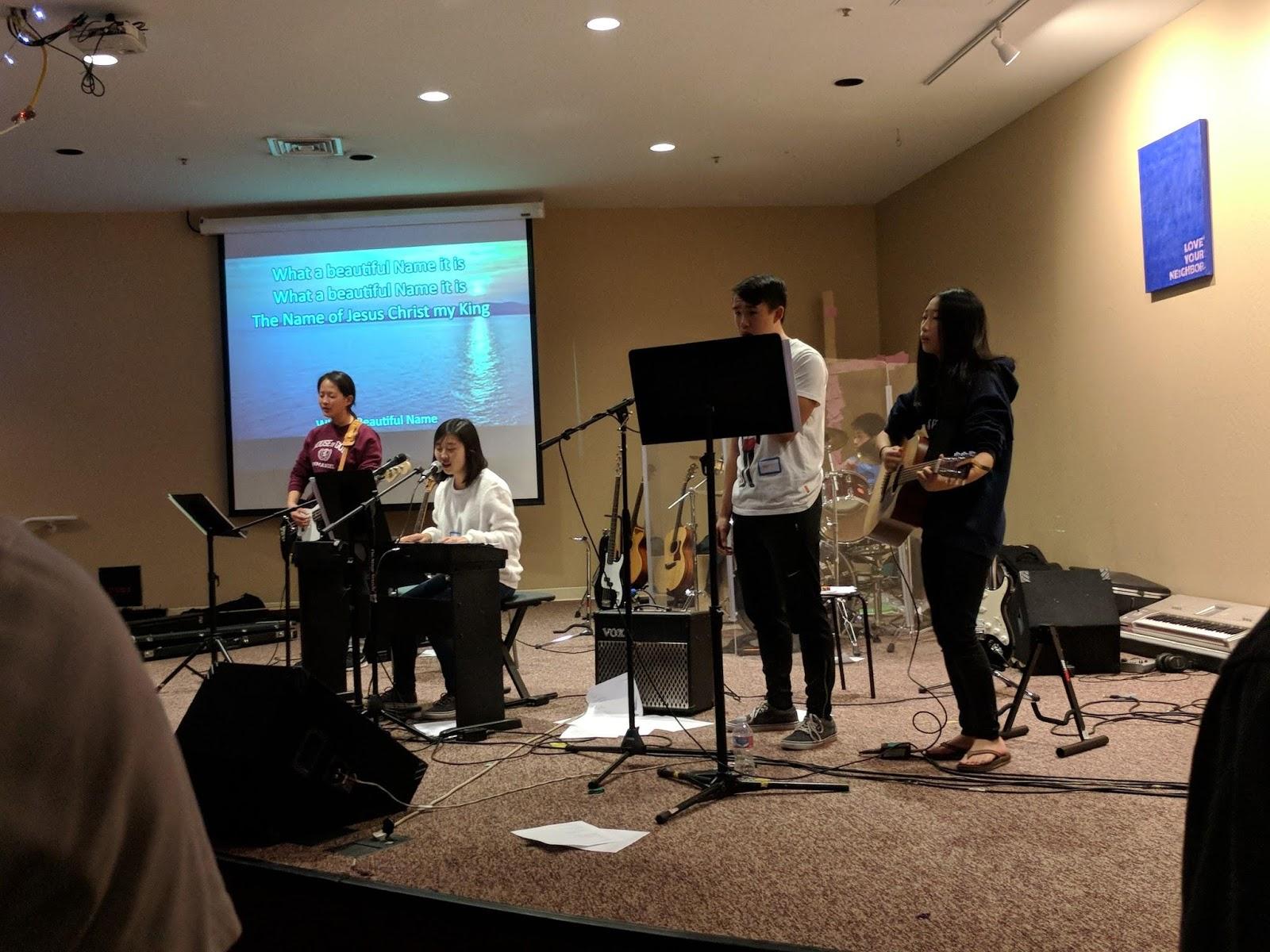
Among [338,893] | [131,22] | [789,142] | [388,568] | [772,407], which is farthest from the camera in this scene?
[789,142]

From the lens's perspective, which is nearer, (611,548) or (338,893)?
(338,893)

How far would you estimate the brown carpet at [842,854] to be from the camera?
2.31 meters

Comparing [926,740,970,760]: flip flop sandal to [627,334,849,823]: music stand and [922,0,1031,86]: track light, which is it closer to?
[627,334,849,823]: music stand

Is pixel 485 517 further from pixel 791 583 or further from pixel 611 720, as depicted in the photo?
pixel 791 583

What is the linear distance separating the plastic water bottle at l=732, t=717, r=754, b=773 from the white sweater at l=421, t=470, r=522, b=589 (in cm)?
130

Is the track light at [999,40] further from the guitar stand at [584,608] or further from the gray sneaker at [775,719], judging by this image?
the guitar stand at [584,608]

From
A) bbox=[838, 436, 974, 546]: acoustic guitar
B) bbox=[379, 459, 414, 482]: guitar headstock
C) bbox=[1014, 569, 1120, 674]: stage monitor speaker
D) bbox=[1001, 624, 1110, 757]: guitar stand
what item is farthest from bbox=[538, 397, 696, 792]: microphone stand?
bbox=[1014, 569, 1120, 674]: stage monitor speaker

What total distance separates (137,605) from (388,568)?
498cm

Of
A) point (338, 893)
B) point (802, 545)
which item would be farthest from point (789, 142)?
point (338, 893)

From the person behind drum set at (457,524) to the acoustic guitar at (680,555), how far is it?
240cm

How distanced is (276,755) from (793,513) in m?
1.80

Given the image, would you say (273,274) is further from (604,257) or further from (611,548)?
(611,548)

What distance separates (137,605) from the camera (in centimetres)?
852

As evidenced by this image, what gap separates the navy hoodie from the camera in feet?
11.0
